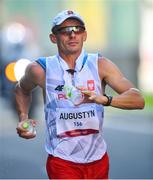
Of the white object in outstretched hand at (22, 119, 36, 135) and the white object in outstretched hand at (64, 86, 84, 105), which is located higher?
the white object in outstretched hand at (64, 86, 84, 105)

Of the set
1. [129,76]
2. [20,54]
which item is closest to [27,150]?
[20,54]

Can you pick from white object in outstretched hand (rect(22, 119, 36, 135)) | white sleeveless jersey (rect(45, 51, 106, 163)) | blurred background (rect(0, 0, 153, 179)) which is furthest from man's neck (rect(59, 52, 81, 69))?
blurred background (rect(0, 0, 153, 179))

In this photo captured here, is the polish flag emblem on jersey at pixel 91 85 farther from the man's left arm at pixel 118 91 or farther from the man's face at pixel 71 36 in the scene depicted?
the man's face at pixel 71 36

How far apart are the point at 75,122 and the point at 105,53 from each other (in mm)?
18897

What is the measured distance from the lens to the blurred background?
11461 mm

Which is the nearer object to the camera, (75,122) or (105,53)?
(75,122)

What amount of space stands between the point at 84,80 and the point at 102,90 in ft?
0.50

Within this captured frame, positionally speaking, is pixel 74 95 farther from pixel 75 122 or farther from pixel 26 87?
pixel 26 87

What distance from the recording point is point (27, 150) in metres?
12.8

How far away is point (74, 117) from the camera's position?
5.75m

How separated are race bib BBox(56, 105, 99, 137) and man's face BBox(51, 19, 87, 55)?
0.41 m

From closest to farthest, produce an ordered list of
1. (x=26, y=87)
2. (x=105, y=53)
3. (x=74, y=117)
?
1. (x=74, y=117)
2. (x=26, y=87)
3. (x=105, y=53)

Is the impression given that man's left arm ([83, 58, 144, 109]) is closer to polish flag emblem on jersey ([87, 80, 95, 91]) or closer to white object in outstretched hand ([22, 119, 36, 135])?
polish flag emblem on jersey ([87, 80, 95, 91])

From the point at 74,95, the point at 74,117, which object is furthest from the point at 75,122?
the point at 74,95
